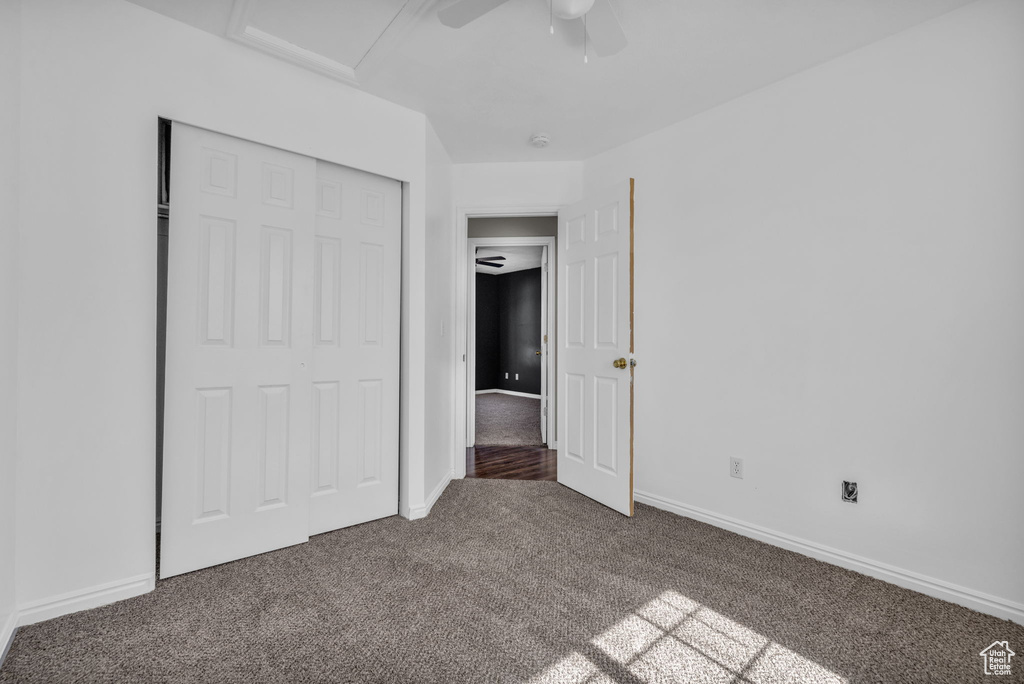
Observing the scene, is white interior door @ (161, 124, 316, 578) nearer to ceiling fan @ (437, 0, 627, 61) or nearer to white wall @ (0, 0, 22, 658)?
white wall @ (0, 0, 22, 658)

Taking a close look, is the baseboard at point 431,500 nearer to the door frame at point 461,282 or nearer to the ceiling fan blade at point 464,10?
the door frame at point 461,282

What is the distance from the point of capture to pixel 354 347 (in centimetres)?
271

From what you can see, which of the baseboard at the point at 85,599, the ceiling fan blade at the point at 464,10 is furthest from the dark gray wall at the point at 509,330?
the baseboard at the point at 85,599

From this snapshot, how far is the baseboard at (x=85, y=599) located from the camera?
171 cm

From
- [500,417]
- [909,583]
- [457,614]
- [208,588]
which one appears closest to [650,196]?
[909,583]

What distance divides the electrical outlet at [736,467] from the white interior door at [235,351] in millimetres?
2358

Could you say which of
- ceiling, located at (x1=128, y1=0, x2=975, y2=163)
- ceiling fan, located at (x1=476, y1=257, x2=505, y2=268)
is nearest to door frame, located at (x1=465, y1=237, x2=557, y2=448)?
ceiling, located at (x1=128, y1=0, x2=975, y2=163)

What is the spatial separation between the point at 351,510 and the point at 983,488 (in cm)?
296

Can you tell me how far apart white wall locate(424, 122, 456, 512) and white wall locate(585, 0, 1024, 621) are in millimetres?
1516

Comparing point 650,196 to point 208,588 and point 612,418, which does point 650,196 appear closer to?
point 612,418

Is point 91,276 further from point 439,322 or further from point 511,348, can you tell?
point 511,348

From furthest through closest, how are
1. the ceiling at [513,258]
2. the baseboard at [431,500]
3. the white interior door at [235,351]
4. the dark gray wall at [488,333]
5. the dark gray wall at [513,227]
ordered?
the dark gray wall at [488,333] < the ceiling at [513,258] < the dark gray wall at [513,227] < the baseboard at [431,500] < the white interior door at [235,351]

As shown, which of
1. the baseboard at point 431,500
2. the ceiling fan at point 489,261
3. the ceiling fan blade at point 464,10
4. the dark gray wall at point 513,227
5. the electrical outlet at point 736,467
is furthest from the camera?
the ceiling fan at point 489,261

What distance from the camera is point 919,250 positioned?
2086 millimetres
